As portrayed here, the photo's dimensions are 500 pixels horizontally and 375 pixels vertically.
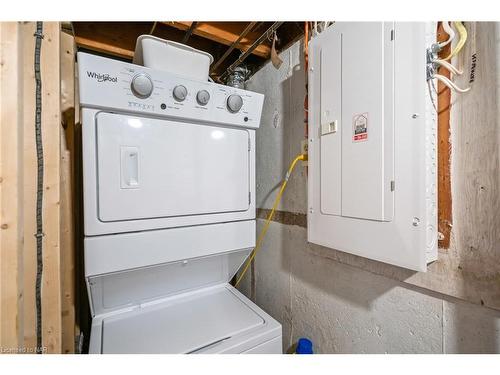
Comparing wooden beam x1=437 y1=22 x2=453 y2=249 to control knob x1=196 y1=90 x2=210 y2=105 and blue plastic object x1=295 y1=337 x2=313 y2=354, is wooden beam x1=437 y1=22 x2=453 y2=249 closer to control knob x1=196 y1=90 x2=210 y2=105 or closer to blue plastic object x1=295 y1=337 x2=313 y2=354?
blue plastic object x1=295 y1=337 x2=313 y2=354

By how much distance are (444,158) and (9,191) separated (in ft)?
4.99

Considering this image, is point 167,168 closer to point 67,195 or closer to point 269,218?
point 67,195

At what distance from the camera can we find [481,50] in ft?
2.28

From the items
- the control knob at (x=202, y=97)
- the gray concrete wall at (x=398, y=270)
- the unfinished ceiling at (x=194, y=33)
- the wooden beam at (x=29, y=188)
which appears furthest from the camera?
the unfinished ceiling at (x=194, y=33)

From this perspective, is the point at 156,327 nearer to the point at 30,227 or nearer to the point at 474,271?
the point at 30,227

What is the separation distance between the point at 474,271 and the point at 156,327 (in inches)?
51.5

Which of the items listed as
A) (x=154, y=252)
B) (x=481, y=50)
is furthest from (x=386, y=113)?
(x=154, y=252)

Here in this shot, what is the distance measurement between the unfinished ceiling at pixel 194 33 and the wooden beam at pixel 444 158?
0.86 meters

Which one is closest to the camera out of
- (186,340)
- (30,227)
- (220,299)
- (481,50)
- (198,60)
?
(481,50)

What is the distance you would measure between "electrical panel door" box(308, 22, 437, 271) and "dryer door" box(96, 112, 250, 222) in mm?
476

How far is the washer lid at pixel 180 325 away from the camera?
3.27 feet

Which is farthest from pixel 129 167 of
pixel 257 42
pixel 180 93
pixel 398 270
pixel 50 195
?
pixel 398 270

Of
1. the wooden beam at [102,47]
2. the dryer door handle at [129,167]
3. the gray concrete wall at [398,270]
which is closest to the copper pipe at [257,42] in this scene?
the gray concrete wall at [398,270]

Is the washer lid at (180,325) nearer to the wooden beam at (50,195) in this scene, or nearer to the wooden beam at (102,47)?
the wooden beam at (50,195)
